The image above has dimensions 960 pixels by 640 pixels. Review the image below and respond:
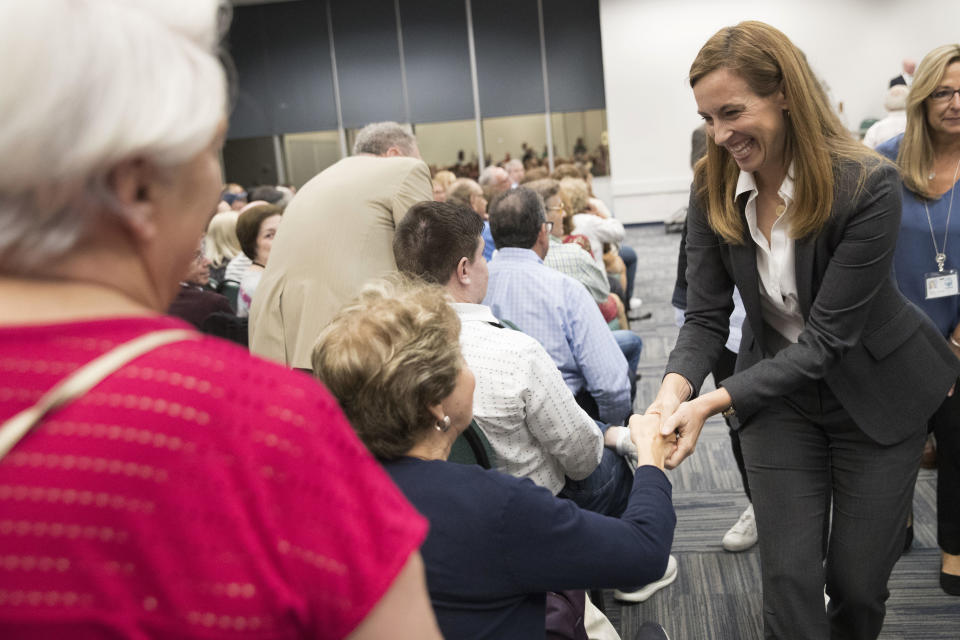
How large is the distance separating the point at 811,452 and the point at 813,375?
22cm

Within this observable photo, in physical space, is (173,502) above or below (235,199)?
above

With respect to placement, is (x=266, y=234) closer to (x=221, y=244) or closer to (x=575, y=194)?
(x=221, y=244)

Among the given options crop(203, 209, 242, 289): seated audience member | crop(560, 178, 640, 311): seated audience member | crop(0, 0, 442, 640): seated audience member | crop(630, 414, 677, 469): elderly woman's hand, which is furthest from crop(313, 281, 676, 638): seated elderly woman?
crop(560, 178, 640, 311): seated audience member

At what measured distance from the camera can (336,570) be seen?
58 cm

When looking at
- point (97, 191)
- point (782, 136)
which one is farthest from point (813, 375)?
point (97, 191)

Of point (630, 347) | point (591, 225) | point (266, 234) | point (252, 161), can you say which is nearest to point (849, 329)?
point (630, 347)

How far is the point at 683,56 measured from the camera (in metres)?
13.1

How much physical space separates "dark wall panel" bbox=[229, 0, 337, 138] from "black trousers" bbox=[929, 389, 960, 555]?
12784mm

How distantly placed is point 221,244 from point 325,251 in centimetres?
270

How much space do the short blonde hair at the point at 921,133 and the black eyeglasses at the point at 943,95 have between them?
0.7 inches

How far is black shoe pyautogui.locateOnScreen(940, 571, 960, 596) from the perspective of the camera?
267cm

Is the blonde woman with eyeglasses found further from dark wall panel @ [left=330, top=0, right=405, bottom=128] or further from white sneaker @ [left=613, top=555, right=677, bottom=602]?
dark wall panel @ [left=330, top=0, right=405, bottom=128]

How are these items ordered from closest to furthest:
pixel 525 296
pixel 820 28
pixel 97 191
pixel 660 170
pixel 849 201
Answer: pixel 97 191 → pixel 849 201 → pixel 525 296 → pixel 820 28 → pixel 660 170

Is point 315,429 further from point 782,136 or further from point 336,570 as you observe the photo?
point 782,136
